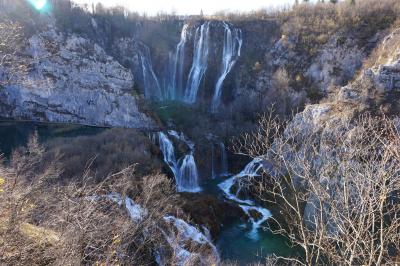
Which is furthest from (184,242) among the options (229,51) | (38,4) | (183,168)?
(38,4)

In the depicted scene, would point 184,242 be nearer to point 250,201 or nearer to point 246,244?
point 246,244

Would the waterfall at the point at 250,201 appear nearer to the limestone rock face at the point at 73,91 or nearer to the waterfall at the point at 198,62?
the limestone rock face at the point at 73,91

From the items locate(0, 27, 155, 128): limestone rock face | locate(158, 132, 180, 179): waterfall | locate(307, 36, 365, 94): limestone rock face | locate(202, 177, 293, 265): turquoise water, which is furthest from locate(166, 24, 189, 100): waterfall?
locate(202, 177, 293, 265): turquoise water

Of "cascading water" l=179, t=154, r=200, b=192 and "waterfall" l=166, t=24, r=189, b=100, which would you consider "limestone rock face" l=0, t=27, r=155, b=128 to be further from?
"cascading water" l=179, t=154, r=200, b=192

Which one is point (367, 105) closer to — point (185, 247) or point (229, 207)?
point (229, 207)

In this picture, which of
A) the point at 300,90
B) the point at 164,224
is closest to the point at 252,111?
the point at 300,90
